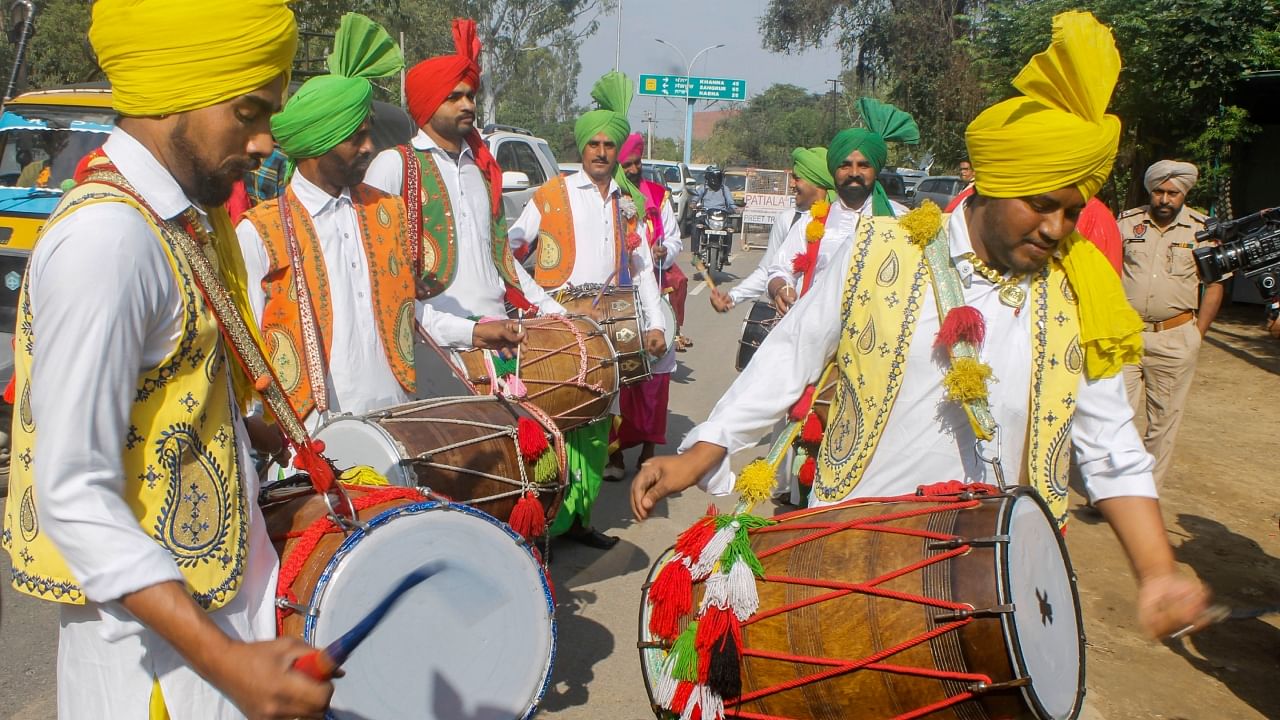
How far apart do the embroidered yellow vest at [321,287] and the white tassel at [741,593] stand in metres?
1.73

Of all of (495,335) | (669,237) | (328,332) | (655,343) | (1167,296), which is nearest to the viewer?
Result: (328,332)

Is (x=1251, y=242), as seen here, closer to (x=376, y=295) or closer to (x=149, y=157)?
(x=376, y=295)

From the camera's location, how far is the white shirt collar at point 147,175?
1.74 metres

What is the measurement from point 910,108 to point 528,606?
2808 cm

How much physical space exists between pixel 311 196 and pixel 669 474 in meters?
1.84

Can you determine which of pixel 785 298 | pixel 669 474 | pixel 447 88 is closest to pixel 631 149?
pixel 785 298

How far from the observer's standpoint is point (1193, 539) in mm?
6461

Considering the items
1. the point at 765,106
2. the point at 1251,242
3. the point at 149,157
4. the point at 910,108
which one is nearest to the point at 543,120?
the point at 765,106

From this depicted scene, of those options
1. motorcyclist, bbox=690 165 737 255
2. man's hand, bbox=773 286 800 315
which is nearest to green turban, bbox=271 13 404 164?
man's hand, bbox=773 286 800 315

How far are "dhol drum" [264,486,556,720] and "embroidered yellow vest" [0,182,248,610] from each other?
28 cm

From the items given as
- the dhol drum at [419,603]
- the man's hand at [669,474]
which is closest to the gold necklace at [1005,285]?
the man's hand at [669,474]

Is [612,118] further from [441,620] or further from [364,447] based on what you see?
[441,620]

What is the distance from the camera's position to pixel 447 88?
4.87 metres

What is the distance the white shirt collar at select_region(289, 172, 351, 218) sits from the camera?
3629mm
